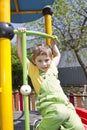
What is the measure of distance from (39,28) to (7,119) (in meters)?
12.5

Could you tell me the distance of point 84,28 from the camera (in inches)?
537

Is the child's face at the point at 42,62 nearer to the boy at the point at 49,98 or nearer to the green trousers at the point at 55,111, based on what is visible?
the boy at the point at 49,98

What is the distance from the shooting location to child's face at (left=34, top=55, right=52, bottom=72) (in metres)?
2.21

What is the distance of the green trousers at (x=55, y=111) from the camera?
206 cm

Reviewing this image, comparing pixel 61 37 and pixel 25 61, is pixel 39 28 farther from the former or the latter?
pixel 25 61

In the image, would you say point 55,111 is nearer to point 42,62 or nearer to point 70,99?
point 42,62

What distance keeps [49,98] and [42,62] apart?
276 millimetres

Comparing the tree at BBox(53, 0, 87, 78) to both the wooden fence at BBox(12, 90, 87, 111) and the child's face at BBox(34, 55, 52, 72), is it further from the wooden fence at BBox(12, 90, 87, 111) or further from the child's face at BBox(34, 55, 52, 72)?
the child's face at BBox(34, 55, 52, 72)

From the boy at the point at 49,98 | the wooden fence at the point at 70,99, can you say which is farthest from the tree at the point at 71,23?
the boy at the point at 49,98

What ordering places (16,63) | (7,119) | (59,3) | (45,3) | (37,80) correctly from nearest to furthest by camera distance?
(7,119), (37,80), (45,3), (59,3), (16,63)

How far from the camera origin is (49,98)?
2.11m

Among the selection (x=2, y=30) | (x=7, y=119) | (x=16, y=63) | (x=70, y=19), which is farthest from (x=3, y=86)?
(x=16, y=63)

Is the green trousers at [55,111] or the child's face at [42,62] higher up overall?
the child's face at [42,62]

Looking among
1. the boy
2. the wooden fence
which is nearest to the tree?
the wooden fence
